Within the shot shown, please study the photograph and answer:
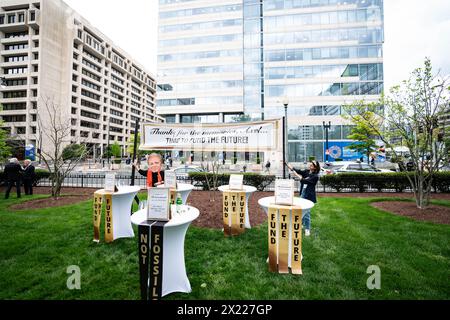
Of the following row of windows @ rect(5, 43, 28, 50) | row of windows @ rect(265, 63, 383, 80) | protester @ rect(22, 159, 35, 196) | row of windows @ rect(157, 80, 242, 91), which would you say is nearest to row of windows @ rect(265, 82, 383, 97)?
row of windows @ rect(265, 63, 383, 80)

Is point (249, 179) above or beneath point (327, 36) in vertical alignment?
beneath

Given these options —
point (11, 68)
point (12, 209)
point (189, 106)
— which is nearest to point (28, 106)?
point (11, 68)

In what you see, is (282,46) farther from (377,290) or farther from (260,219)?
(377,290)

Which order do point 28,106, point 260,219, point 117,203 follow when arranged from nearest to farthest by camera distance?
1. point 117,203
2. point 260,219
3. point 28,106

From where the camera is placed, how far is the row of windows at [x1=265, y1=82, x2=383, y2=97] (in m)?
33.8

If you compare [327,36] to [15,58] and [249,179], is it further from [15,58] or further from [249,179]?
[15,58]

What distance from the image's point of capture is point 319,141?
3572cm

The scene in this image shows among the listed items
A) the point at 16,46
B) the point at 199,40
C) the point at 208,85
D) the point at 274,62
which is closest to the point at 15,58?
the point at 16,46

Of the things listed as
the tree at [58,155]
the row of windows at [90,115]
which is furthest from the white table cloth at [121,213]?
the row of windows at [90,115]

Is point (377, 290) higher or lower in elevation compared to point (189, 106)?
lower

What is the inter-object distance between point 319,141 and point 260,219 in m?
33.2

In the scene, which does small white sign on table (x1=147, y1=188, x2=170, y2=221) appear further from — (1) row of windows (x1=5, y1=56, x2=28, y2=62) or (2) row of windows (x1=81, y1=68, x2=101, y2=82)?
(2) row of windows (x1=81, y1=68, x2=101, y2=82)

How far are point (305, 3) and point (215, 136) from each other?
4343 cm

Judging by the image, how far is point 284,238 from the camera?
12.1ft
